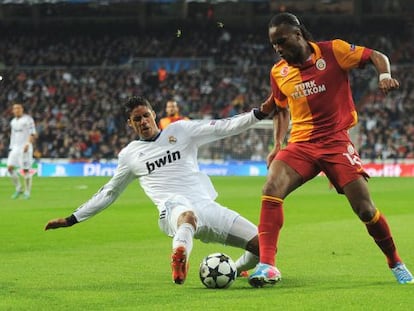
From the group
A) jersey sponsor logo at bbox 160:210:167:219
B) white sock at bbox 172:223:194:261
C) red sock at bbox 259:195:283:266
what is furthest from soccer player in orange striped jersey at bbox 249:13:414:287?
jersey sponsor logo at bbox 160:210:167:219

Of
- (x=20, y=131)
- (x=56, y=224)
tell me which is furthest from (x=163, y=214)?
(x=20, y=131)

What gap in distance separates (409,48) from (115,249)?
34.1 meters

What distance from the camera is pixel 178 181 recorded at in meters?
8.25

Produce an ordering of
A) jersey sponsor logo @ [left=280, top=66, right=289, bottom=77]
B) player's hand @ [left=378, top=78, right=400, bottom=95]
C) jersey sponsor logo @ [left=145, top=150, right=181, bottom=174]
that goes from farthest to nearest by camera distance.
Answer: jersey sponsor logo @ [left=145, top=150, right=181, bottom=174] → jersey sponsor logo @ [left=280, top=66, right=289, bottom=77] → player's hand @ [left=378, top=78, right=400, bottom=95]

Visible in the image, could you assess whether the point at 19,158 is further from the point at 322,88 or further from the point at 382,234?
the point at 382,234

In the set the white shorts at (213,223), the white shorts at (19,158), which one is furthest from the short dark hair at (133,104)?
the white shorts at (19,158)

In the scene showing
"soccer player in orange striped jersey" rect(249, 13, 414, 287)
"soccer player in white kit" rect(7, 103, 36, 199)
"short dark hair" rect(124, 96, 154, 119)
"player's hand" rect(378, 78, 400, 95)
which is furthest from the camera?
"soccer player in white kit" rect(7, 103, 36, 199)

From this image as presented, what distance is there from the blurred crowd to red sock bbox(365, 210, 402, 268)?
2975 cm

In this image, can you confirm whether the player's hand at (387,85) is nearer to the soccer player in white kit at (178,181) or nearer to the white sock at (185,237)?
the soccer player in white kit at (178,181)

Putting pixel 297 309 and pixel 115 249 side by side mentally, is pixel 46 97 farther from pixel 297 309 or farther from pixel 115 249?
pixel 297 309

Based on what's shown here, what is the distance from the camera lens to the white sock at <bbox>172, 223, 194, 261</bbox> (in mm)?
7312

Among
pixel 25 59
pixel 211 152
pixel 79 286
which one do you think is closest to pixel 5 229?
pixel 79 286

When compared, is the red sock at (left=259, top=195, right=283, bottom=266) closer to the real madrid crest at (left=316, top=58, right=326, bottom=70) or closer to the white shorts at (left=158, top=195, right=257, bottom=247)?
the white shorts at (left=158, top=195, right=257, bottom=247)

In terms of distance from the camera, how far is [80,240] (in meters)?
12.5
